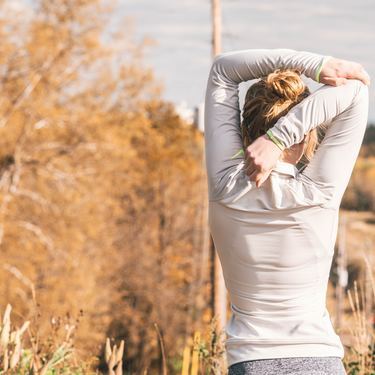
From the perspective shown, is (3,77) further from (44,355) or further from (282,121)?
(282,121)

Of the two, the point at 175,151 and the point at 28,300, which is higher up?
the point at 175,151

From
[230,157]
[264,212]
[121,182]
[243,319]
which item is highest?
[121,182]

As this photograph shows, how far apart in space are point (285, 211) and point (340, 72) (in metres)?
0.35

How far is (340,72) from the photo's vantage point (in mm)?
2084

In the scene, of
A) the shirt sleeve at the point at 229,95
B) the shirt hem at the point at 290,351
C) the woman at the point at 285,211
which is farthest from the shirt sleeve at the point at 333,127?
the shirt hem at the point at 290,351

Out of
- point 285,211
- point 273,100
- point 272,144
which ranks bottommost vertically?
point 285,211

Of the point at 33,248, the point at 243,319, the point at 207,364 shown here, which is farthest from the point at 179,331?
the point at 243,319

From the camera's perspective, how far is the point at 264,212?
2025 mm

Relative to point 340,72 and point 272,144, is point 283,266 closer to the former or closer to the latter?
point 272,144

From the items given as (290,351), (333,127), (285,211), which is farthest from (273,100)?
(290,351)

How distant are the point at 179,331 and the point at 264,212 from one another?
112ft

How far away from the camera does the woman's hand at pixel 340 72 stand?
208cm

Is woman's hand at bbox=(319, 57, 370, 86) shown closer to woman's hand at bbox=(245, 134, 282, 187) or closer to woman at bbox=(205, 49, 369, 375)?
woman at bbox=(205, 49, 369, 375)

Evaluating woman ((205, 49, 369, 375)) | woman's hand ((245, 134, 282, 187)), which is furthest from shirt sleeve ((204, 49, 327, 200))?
woman's hand ((245, 134, 282, 187))
